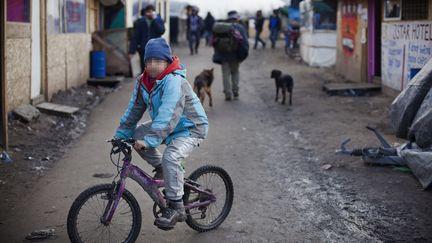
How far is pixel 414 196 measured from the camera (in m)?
6.48

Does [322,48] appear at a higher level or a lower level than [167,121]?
higher

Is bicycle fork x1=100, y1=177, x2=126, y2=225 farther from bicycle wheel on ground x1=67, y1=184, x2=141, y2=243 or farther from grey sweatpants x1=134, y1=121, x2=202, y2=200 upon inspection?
grey sweatpants x1=134, y1=121, x2=202, y2=200

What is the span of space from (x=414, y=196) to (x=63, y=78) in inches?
372

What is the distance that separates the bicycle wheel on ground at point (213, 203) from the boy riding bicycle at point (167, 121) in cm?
33

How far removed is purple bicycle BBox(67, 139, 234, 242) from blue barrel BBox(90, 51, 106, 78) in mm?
11775

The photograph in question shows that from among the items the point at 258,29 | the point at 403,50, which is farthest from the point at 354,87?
the point at 258,29

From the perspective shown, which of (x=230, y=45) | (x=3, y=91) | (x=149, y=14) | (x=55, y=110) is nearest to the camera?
(x=3, y=91)

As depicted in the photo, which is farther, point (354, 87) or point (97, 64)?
point (97, 64)

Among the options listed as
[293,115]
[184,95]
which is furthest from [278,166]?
[293,115]

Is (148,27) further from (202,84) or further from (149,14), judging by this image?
(202,84)

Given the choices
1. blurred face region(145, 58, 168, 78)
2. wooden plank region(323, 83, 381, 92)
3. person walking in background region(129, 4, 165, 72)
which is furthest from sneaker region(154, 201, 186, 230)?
wooden plank region(323, 83, 381, 92)

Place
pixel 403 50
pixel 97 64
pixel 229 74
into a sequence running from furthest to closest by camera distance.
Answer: pixel 97 64
pixel 229 74
pixel 403 50

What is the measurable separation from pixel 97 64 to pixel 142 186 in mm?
12332

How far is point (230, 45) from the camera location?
43.7ft
